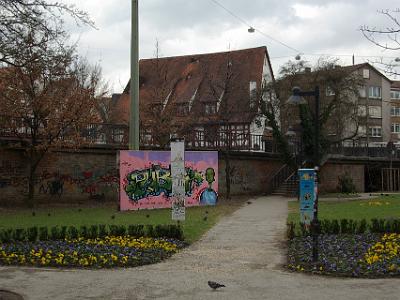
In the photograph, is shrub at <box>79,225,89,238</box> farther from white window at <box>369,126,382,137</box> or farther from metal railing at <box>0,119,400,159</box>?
white window at <box>369,126,382,137</box>

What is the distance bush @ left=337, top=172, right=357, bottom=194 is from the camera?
41.3 m

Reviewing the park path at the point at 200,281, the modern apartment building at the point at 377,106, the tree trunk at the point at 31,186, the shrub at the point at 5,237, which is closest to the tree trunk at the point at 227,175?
the tree trunk at the point at 31,186

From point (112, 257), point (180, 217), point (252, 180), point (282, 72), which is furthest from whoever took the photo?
point (282, 72)

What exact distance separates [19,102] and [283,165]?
21.2m

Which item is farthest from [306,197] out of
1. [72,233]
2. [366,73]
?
[366,73]

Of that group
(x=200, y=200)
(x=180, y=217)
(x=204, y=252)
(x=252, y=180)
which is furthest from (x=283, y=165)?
(x=204, y=252)

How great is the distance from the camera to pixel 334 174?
41719 mm

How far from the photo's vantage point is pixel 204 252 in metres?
13.3

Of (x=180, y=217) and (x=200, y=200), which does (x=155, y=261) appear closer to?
(x=180, y=217)

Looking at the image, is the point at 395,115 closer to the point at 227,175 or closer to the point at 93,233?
the point at 227,175

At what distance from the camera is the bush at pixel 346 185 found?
41.3m

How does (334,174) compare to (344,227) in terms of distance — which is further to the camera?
(334,174)

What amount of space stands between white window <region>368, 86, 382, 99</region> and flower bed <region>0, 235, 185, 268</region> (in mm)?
75211

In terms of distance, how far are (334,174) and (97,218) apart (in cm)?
2530
